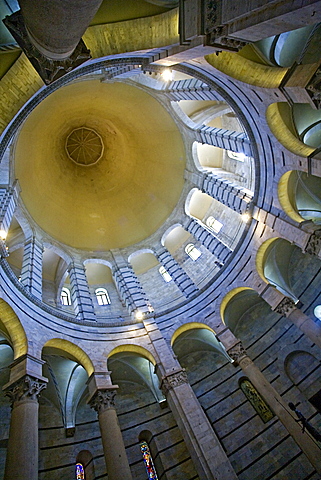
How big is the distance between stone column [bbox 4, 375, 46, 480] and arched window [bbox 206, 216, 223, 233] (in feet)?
50.0

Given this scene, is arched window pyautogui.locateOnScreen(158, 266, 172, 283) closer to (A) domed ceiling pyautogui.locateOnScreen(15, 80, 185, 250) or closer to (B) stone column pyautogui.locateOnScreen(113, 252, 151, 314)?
(A) domed ceiling pyautogui.locateOnScreen(15, 80, 185, 250)

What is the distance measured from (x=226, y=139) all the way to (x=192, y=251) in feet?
27.5

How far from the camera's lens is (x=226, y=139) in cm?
1703

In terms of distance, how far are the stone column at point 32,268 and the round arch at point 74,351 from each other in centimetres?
243

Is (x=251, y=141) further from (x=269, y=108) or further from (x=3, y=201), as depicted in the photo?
(x=3, y=201)

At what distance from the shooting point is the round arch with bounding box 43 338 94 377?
13027 mm

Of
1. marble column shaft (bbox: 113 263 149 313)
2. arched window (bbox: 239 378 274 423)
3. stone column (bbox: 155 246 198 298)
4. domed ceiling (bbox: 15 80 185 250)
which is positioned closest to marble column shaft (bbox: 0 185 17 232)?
domed ceiling (bbox: 15 80 185 250)

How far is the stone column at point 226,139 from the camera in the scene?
15.9 meters

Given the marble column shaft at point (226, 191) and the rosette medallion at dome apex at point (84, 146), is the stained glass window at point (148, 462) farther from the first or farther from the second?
the rosette medallion at dome apex at point (84, 146)

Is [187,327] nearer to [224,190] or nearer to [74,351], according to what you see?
[74,351]

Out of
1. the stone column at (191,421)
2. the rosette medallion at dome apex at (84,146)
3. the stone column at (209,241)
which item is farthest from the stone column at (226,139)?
the stone column at (191,421)

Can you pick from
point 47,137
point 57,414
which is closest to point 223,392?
point 57,414

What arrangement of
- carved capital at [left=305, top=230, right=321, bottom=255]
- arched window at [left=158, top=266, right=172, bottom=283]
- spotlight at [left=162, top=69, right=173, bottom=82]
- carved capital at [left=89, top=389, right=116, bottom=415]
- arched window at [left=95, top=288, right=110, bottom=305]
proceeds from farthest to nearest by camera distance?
1. arched window at [left=158, top=266, right=172, bottom=283]
2. arched window at [left=95, top=288, right=110, bottom=305]
3. carved capital at [left=305, top=230, right=321, bottom=255]
4. spotlight at [left=162, top=69, right=173, bottom=82]
5. carved capital at [left=89, top=389, right=116, bottom=415]

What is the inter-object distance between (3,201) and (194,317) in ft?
34.9
